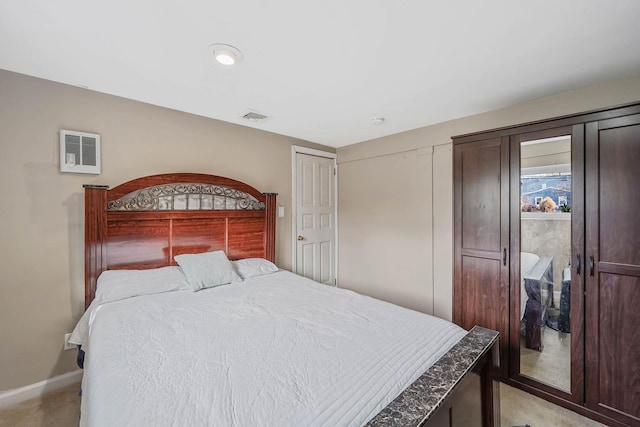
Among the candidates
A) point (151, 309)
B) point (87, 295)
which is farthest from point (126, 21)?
point (87, 295)

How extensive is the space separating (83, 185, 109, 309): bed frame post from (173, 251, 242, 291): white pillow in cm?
56

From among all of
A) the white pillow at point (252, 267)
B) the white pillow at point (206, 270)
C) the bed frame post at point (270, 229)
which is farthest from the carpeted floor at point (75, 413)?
the bed frame post at point (270, 229)

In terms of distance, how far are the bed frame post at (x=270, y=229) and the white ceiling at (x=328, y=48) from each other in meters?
1.12

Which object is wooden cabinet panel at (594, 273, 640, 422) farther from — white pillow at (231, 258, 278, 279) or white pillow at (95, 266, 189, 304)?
white pillow at (95, 266, 189, 304)

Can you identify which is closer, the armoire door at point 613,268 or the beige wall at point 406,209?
the armoire door at point 613,268

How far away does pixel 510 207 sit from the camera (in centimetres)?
216

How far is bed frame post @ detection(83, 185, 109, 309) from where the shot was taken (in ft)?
6.83

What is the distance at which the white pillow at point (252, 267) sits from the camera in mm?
2676

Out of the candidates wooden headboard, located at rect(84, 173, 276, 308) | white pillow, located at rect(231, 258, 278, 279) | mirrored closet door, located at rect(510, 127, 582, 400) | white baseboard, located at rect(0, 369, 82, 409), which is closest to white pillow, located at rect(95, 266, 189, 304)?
wooden headboard, located at rect(84, 173, 276, 308)

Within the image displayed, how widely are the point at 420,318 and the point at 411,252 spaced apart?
152 centimetres

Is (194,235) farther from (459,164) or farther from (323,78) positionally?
(459,164)

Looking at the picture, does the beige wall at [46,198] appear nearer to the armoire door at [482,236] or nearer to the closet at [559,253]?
the armoire door at [482,236]

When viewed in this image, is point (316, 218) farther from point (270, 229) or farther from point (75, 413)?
point (75, 413)

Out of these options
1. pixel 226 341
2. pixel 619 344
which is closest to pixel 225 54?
pixel 226 341
